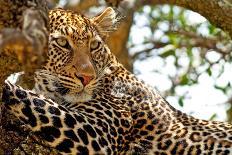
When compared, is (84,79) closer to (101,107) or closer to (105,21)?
(101,107)

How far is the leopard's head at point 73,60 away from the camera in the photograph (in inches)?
259

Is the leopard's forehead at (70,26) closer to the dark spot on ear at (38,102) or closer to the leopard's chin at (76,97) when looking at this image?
the leopard's chin at (76,97)

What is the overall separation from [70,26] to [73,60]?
1.40ft

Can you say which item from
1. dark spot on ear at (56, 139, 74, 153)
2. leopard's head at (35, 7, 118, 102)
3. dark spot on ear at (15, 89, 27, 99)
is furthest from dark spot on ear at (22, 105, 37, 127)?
leopard's head at (35, 7, 118, 102)

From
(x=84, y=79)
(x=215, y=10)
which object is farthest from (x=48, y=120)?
(x=215, y=10)

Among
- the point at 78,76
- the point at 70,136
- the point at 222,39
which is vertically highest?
the point at 222,39

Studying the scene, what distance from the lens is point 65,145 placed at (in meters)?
5.77

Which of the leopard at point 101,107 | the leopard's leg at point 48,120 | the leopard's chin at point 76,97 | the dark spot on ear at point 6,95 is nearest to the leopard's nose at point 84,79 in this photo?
the leopard at point 101,107

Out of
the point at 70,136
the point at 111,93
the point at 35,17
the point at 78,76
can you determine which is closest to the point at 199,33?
the point at 111,93

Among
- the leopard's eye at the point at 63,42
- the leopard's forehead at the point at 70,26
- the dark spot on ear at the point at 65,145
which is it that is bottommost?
the dark spot on ear at the point at 65,145

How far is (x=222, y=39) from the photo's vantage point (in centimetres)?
1019

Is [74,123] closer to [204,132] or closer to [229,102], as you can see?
[204,132]

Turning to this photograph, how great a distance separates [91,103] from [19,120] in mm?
1489

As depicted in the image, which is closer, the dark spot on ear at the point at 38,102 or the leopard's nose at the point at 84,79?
the dark spot on ear at the point at 38,102
